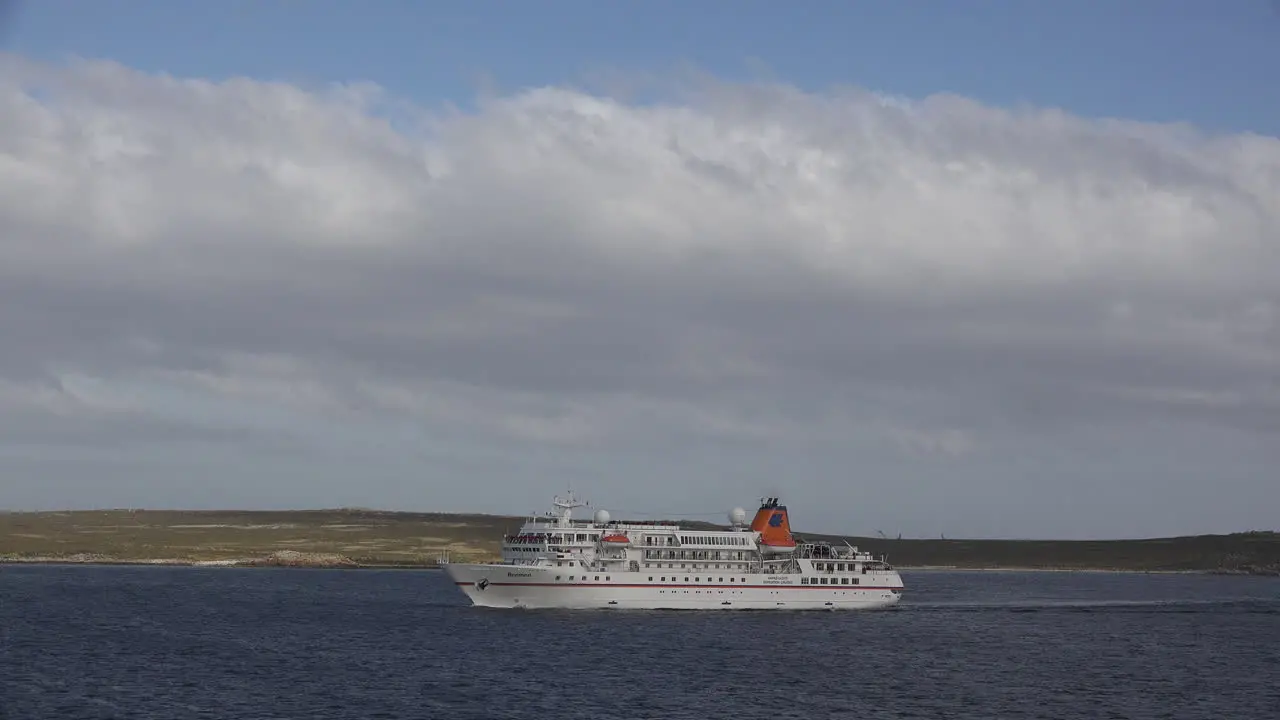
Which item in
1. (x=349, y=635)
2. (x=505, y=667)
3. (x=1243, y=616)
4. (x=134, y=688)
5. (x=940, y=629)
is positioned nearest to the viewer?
(x=134, y=688)

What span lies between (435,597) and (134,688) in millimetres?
65075

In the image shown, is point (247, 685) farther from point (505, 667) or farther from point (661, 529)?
point (661, 529)

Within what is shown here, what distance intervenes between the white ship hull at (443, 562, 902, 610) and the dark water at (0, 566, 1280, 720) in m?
1.36

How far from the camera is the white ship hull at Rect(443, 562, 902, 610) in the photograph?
103812 millimetres

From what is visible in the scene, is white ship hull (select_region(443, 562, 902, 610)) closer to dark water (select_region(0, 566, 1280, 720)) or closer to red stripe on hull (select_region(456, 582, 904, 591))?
red stripe on hull (select_region(456, 582, 904, 591))

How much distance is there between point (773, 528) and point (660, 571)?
43.5ft

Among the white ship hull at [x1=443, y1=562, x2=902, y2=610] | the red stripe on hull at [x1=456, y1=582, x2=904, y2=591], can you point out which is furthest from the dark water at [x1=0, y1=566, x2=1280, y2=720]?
the red stripe on hull at [x1=456, y1=582, x2=904, y2=591]

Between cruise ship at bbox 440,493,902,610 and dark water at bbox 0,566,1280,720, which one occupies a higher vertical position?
cruise ship at bbox 440,493,902,610

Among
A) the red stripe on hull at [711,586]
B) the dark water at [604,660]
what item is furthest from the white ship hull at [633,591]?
the dark water at [604,660]

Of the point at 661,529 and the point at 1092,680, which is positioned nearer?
the point at 1092,680

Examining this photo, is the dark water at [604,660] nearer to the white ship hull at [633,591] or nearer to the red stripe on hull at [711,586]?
the white ship hull at [633,591]

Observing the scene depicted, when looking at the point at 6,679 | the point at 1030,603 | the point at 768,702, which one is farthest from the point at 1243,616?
the point at 6,679

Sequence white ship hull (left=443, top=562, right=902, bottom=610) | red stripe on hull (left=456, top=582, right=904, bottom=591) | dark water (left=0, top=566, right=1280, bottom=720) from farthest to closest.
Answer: white ship hull (left=443, top=562, right=902, bottom=610) < red stripe on hull (left=456, top=582, right=904, bottom=591) < dark water (left=0, top=566, right=1280, bottom=720)

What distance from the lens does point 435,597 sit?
128750 millimetres
